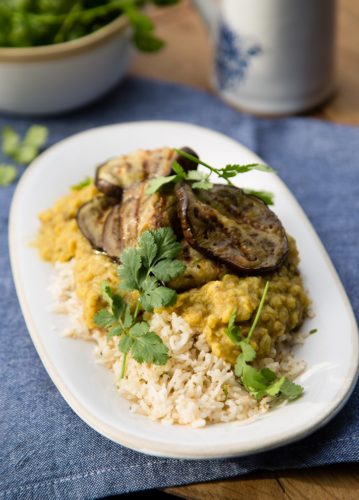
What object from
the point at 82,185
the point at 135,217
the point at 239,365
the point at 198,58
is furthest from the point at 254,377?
the point at 198,58

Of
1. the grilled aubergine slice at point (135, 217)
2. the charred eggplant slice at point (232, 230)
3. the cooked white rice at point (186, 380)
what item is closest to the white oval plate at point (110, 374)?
the cooked white rice at point (186, 380)

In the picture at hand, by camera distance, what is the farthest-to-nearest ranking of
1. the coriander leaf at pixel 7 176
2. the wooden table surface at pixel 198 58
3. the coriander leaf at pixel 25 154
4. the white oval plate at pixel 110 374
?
the wooden table surface at pixel 198 58 < the coriander leaf at pixel 25 154 < the coriander leaf at pixel 7 176 < the white oval plate at pixel 110 374

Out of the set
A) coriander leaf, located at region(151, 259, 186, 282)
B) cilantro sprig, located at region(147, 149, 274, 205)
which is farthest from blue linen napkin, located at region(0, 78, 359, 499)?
cilantro sprig, located at region(147, 149, 274, 205)

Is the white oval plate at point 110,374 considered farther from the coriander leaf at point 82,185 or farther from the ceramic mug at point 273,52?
the ceramic mug at point 273,52

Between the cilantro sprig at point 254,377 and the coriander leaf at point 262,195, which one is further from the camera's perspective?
the coriander leaf at point 262,195

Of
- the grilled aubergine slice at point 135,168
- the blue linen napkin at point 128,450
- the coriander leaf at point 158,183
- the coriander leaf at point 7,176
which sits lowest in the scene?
the coriander leaf at point 7,176

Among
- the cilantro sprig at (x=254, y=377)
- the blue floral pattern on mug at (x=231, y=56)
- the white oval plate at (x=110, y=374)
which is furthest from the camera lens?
the blue floral pattern on mug at (x=231, y=56)

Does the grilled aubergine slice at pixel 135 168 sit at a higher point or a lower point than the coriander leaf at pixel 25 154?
higher
